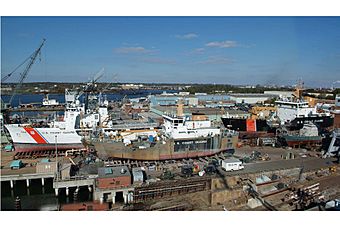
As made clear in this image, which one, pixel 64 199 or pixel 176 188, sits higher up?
pixel 176 188

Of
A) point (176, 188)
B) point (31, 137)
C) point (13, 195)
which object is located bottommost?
point (13, 195)

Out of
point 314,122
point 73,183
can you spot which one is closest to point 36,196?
point 73,183

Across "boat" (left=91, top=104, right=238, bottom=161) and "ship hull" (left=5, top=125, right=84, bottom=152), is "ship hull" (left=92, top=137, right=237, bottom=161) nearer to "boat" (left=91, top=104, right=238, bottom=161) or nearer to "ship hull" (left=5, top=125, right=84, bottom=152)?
"boat" (left=91, top=104, right=238, bottom=161)

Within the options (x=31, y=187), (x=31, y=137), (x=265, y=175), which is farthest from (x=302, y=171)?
(x=31, y=137)

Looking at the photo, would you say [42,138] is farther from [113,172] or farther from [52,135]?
[113,172]

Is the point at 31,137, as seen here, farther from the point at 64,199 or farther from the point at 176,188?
the point at 176,188

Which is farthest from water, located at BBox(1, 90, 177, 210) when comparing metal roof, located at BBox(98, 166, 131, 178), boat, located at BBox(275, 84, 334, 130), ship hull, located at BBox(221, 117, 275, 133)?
boat, located at BBox(275, 84, 334, 130)
